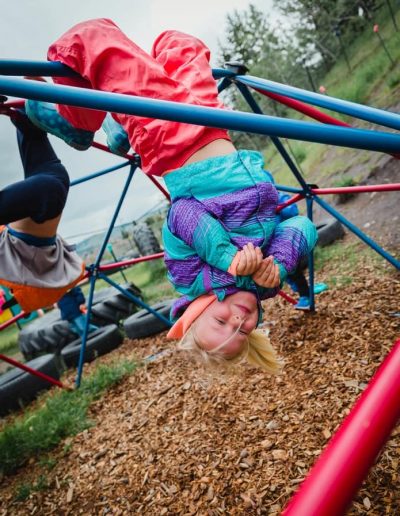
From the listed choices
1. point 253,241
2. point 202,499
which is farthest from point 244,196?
point 202,499

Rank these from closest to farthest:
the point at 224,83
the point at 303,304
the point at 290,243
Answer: the point at 290,243
the point at 224,83
the point at 303,304

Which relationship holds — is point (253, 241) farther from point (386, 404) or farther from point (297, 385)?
point (297, 385)

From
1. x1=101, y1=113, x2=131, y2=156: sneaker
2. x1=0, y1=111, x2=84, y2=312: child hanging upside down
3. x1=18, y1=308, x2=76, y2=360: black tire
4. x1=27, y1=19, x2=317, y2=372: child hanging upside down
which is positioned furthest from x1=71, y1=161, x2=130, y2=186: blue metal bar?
x1=18, y1=308, x2=76, y2=360: black tire

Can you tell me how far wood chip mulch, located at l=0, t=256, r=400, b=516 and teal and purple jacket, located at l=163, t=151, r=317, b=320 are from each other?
90 cm

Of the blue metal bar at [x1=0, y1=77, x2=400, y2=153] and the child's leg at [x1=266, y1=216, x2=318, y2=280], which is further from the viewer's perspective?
the child's leg at [x1=266, y1=216, x2=318, y2=280]

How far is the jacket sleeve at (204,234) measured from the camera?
125 cm

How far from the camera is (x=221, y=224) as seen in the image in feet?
4.32

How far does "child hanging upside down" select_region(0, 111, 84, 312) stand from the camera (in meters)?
1.86

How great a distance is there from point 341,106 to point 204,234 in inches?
27.5

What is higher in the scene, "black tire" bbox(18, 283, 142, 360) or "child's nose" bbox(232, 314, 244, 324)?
"child's nose" bbox(232, 314, 244, 324)

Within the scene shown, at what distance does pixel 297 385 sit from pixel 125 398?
1.50 meters

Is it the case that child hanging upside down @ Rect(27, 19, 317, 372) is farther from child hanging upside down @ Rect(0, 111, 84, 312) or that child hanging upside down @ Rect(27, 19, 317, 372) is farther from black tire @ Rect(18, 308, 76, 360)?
black tire @ Rect(18, 308, 76, 360)

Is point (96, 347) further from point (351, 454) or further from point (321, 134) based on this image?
point (351, 454)

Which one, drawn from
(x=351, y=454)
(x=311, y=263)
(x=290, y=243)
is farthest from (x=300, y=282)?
(x=351, y=454)
